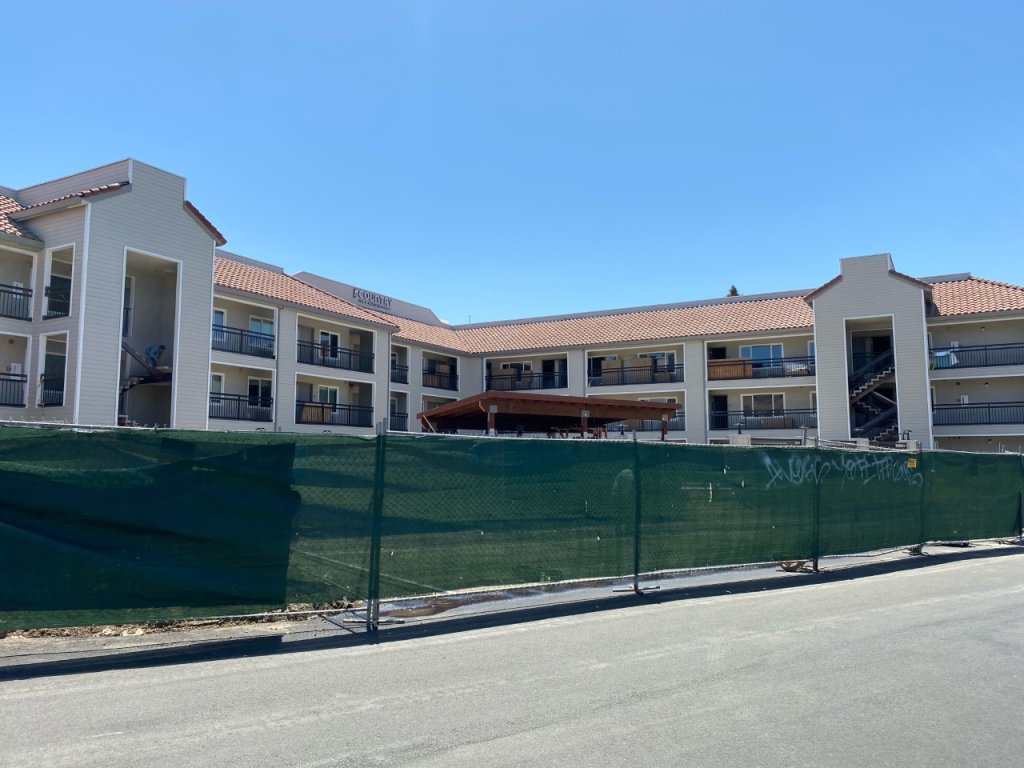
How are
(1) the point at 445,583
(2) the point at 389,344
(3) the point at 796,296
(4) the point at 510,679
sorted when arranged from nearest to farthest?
(4) the point at 510,679, (1) the point at 445,583, (2) the point at 389,344, (3) the point at 796,296

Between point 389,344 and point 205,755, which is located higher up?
point 389,344

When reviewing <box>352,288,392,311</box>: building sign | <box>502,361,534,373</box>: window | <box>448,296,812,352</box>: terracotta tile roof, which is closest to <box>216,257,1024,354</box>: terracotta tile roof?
<box>448,296,812,352</box>: terracotta tile roof

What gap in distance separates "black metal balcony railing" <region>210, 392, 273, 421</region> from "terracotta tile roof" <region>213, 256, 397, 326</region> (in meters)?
4.41

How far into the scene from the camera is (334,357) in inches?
1492

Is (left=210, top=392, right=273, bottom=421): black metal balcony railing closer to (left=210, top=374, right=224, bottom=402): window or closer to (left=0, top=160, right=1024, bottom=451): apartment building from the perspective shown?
(left=0, top=160, right=1024, bottom=451): apartment building

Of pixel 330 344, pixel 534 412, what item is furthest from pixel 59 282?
pixel 534 412

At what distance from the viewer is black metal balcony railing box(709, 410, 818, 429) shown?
39.6 meters

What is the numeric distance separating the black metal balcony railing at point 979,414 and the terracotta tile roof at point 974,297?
442cm

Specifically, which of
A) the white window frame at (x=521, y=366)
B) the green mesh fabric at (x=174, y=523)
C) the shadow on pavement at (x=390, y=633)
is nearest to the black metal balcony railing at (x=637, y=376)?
the white window frame at (x=521, y=366)

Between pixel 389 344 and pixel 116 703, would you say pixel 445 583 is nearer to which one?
pixel 116 703

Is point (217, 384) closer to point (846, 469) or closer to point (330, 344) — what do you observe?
point (330, 344)

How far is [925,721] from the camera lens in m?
5.27

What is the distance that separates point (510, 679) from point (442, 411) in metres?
19.6

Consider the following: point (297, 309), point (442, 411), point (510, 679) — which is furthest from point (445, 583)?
point (297, 309)
